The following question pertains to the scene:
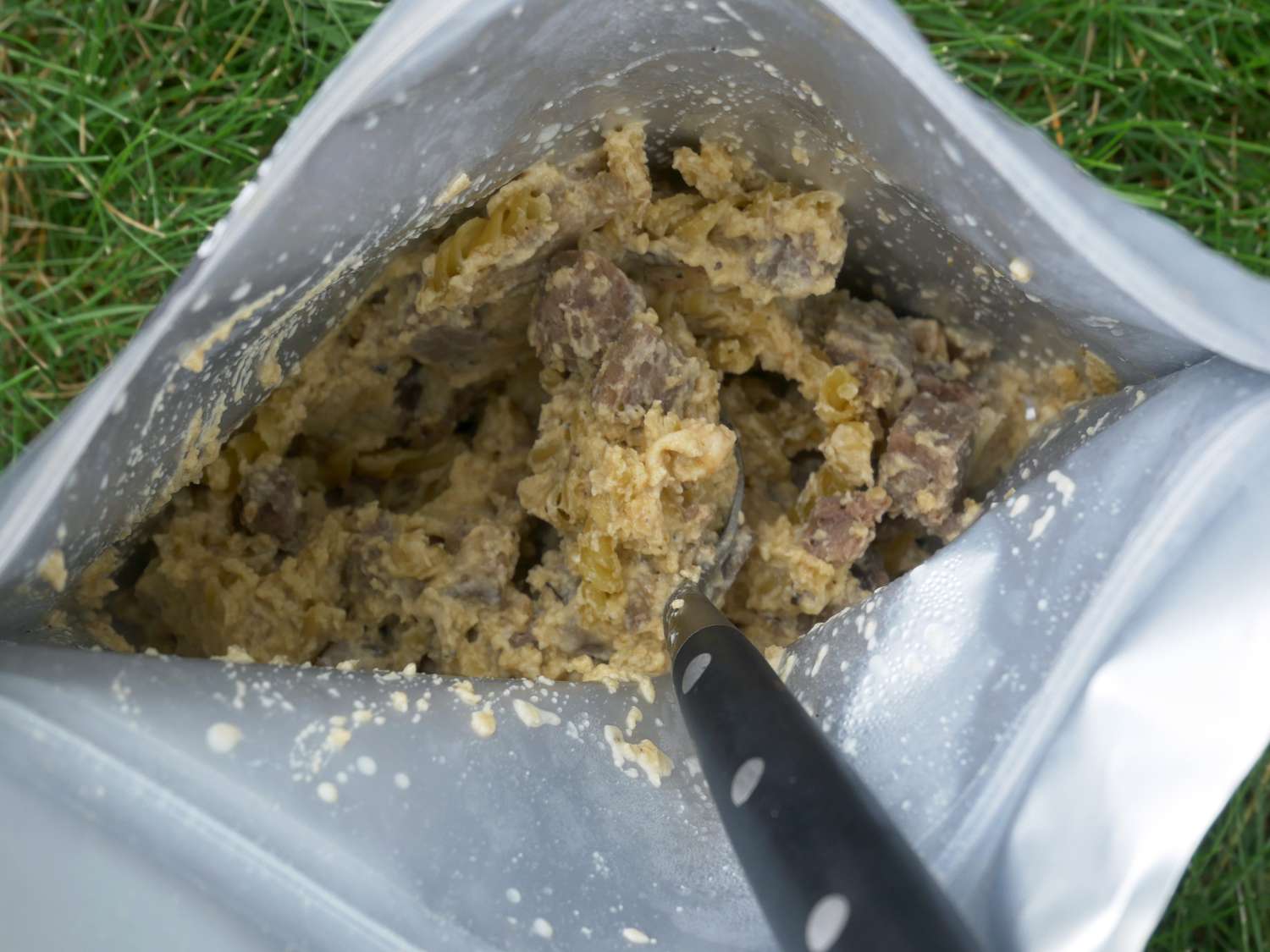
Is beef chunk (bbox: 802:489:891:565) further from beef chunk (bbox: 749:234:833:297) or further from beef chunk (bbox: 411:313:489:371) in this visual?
beef chunk (bbox: 411:313:489:371)

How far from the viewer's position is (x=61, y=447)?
44 centimetres

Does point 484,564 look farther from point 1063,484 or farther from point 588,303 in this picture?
point 1063,484

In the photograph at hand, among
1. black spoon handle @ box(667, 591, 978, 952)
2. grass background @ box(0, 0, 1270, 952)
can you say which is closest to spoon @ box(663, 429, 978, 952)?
black spoon handle @ box(667, 591, 978, 952)

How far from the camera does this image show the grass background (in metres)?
0.89

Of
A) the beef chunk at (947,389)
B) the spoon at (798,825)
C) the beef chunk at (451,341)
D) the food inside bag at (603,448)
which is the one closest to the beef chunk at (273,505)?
the food inside bag at (603,448)

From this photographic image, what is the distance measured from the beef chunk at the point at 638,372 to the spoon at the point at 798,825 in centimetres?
15

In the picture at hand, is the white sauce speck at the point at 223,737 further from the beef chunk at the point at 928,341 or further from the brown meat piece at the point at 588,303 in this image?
the beef chunk at the point at 928,341

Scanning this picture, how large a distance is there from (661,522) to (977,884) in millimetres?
231

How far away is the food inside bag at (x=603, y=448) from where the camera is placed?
618mm

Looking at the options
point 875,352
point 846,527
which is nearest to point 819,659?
point 846,527

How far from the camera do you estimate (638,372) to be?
0.62 metres

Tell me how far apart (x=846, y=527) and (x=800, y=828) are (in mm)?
260

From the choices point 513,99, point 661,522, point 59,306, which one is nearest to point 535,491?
point 661,522

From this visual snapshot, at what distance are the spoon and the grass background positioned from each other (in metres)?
0.60
